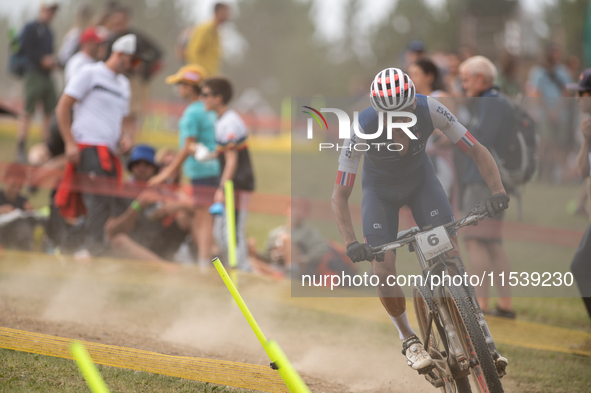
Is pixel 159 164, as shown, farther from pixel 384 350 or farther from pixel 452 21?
pixel 452 21

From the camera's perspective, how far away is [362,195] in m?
4.09

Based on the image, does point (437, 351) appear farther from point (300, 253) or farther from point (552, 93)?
point (552, 93)

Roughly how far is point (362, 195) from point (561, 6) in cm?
4361

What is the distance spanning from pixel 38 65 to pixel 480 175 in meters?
8.16

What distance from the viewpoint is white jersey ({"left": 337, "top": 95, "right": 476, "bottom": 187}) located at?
3.92m

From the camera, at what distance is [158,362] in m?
4.20

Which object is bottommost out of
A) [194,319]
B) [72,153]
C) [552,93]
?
[194,319]

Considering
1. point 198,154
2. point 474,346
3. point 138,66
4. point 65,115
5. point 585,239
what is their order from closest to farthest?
point 474,346 < point 585,239 < point 65,115 < point 198,154 < point 138,66

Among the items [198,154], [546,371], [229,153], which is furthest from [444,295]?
[198,154]

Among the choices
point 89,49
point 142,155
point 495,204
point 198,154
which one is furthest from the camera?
point 89,49

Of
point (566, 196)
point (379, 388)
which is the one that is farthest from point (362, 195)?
point (566, 196)

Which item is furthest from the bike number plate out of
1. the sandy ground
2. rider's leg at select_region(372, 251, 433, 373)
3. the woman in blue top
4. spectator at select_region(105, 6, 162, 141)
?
spectator at select_region(105, 6, 162, 141)

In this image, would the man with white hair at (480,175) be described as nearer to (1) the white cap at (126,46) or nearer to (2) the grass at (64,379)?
(2) the grass at (64,379)

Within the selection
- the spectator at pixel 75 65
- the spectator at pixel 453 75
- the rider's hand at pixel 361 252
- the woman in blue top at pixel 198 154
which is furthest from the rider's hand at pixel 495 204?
the spectator at pixel 453 75
